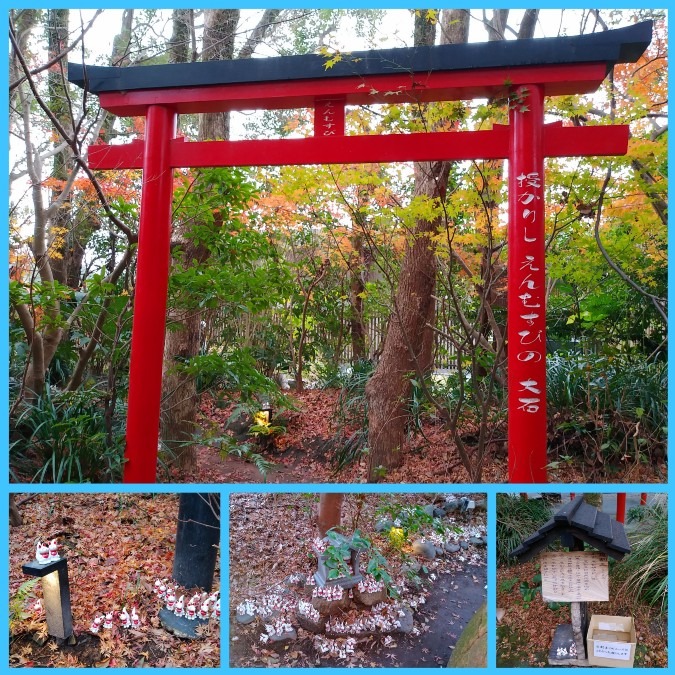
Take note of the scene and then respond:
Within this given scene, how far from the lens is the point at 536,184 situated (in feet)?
11.3

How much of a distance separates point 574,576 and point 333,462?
14.8ft

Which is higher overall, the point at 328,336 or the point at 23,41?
the point at 23,41

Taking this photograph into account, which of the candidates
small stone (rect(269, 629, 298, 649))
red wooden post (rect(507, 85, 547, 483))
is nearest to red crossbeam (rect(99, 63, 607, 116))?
red wooden post (rect(507, 85, 547, 483))

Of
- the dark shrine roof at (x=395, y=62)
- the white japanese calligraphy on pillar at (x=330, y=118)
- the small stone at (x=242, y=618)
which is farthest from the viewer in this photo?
the white japanese calligraphy on pillar at (x=330, y=118)

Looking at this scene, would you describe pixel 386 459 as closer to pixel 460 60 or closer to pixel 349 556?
pixel 349 556

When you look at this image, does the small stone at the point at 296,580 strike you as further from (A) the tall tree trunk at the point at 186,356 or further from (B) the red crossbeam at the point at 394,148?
(A) the tall tree trunk at the point at 186,356

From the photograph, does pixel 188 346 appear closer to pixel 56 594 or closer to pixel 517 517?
pixel 56 594

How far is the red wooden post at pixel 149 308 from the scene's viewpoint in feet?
12.5

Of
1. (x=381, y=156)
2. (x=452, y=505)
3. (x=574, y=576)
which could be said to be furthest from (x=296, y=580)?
(x=381, y=156)

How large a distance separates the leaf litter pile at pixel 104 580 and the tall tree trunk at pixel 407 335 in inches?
130

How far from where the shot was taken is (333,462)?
680 centimetres

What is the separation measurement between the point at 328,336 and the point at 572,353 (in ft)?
14.7

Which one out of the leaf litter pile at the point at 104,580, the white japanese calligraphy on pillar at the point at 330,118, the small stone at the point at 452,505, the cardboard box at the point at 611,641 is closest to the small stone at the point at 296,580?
the leaf litter pile at the point at 104,580

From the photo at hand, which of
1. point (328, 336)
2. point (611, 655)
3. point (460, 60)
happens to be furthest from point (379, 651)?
point (328, 336)
